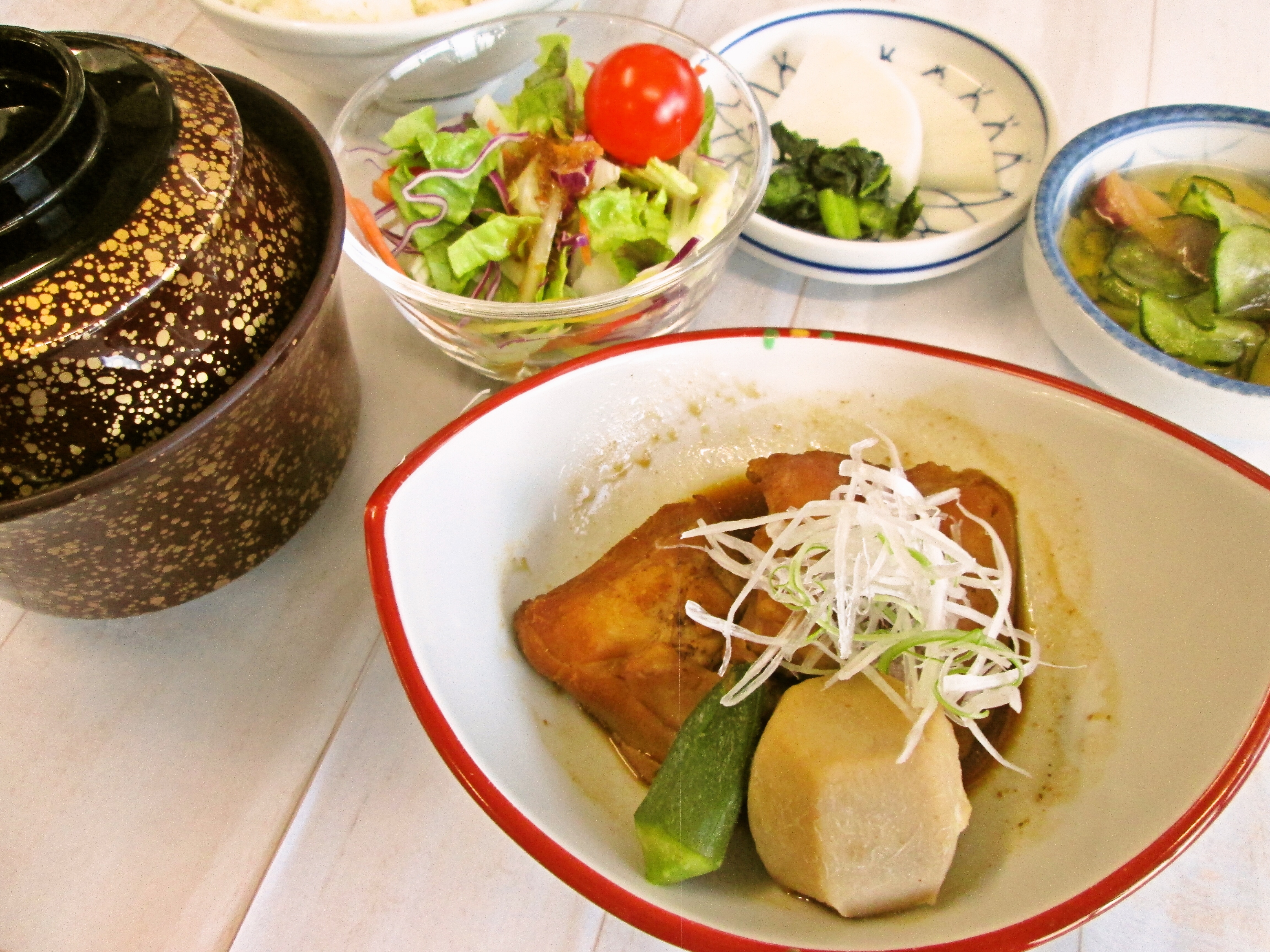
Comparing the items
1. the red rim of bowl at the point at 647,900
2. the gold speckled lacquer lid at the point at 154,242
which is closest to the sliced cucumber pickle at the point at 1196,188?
the red rim of bowl at the point at 647,900

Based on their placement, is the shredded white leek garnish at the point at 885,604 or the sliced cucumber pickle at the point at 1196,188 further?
the sliced cucumber pickle at the point at 1196,188

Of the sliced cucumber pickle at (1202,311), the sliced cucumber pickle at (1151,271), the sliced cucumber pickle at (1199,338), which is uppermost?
the sliced cucumber pickle at (1151,271)

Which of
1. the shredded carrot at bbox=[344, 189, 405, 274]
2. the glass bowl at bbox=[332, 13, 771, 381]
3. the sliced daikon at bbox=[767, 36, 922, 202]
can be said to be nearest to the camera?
the glass bowl at bbox=[332, 13, 771, 381]

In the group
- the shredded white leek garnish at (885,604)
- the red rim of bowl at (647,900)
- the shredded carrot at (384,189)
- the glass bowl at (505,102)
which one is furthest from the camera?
the shredded carrot at (384,189)

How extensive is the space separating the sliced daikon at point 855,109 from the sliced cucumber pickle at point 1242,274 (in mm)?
504

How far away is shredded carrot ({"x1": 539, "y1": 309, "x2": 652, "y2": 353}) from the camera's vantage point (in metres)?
1.24

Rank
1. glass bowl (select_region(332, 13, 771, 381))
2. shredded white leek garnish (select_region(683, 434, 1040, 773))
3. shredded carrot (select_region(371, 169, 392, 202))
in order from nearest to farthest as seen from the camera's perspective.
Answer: shredded white leek garnish (select_region(683, 434, 1040, 773)) < glass bowl (select_region(332, 13, 771, 381)) < shredded carrot (select_region(371, 169, 392, 202))

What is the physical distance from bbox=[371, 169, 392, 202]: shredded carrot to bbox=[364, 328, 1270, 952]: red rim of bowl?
2.21ft

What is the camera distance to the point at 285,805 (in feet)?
3.32

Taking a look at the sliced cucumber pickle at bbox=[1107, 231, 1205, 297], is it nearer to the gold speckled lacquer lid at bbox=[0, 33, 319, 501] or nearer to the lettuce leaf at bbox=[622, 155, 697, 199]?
the lettuce leaf at bbox=[622, 155, 697, 199]

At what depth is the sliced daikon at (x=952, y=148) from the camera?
1528 millimetres

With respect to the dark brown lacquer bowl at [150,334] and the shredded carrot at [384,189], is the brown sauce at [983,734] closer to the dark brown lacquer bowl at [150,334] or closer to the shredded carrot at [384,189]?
the dark brown lacquer bowl at [150,334]

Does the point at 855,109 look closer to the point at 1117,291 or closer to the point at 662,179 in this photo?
the point at 662,179

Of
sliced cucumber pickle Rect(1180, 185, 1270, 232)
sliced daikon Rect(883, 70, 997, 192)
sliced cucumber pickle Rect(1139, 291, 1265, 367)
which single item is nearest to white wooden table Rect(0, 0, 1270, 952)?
sliced cucumber pickle Rect(1139, 291, 1265, 367)
